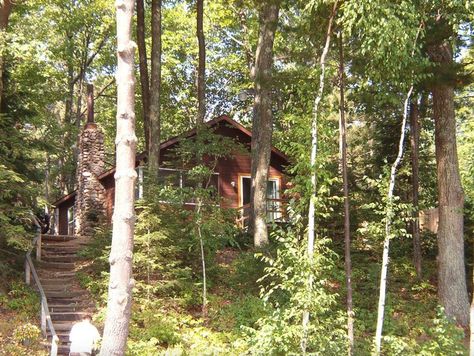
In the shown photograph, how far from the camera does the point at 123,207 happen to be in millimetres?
6156

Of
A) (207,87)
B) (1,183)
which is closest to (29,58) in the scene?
(1,183)

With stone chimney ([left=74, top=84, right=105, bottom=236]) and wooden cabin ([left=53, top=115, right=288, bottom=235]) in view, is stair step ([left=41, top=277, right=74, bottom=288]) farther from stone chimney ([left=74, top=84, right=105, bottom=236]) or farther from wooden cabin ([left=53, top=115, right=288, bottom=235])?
stone chimney ([left=74, top=84, right=105, bottom=236])

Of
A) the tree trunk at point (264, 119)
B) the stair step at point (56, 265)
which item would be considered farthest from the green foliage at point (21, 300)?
the tree trunk at point (264, 119)

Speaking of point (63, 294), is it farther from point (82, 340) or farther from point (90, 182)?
point (90, 182)

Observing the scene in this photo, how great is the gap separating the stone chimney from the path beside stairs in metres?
4.03

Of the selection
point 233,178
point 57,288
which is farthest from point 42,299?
point 233,178

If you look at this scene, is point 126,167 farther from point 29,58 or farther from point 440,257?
point 440,257

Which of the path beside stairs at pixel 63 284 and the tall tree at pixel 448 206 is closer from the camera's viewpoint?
the path beside stairs at pixel 63 284

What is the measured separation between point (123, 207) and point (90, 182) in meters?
18.4

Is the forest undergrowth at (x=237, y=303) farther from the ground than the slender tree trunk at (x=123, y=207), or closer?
closer

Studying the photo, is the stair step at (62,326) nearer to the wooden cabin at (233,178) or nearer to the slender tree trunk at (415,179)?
the slender tree trunk at (415,179)

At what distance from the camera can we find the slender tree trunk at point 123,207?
585cm

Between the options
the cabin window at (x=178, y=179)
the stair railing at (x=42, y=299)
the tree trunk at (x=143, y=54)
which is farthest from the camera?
the tree trunk at (x=143, y=54)

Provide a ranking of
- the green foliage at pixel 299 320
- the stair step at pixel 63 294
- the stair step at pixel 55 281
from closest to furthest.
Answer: the green foliage at pixel 299 320, the stair step at pixel 63 294, the stair step at pixel 55 281
